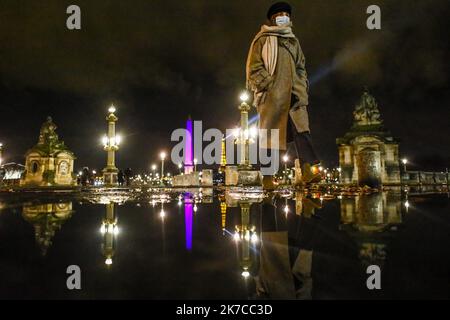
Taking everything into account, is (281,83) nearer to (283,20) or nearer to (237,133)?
(283,20)

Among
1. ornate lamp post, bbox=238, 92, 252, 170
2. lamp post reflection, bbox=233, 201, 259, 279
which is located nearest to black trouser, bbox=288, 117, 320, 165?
lamp post reflection, bbox=233, 201, 259, 279

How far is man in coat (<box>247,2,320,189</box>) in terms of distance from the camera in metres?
5.70

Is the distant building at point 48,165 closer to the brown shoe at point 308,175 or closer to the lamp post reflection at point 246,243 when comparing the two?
the brown shoe at point 308,175

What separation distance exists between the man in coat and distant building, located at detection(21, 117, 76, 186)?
31.3 m

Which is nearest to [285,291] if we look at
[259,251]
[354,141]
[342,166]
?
[259,251]

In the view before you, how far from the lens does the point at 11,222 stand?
279 cm

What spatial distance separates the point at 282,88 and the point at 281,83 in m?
0.11

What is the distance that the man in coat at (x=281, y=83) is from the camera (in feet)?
18.7

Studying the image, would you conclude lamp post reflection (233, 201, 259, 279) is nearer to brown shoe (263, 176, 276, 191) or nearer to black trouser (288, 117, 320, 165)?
black trouser (288, 117, 320, 165)

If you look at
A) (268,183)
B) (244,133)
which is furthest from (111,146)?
(268,183)

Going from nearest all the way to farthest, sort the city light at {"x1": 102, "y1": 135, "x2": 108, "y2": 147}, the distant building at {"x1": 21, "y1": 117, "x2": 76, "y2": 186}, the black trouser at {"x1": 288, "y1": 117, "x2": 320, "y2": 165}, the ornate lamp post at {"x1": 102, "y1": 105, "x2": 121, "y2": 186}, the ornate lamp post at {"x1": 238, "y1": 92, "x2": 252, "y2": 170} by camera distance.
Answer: the black trouser at {"x1": 288, "y1": 117, "x2": 320, "y2": 165}
the ornate lamp post at {"x1": 238, "y1": 92, "x2": 252, "y2": 170}
the ornate lamp post at {"x1": 102, "y1": 105, "x2": 121, "y2": 186}
the city light at {"x1": 102, "y1": 135, "x2": 108, "y2": 147}
the distant building at {"x1": 21, "y1": 117, "x2": 76, "y2": 186}

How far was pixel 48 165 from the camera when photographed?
1212 inches

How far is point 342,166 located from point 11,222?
26.5 m

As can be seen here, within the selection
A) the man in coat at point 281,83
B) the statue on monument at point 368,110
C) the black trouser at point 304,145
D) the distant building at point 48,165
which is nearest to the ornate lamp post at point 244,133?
the black trouser at point 304,145
